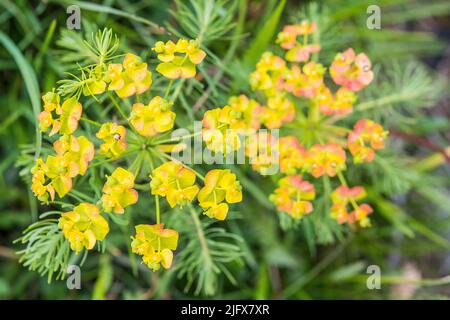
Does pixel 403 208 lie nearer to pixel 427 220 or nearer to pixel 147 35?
pixel 427 220

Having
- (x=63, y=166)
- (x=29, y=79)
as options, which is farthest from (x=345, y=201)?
(x=29, y=79)

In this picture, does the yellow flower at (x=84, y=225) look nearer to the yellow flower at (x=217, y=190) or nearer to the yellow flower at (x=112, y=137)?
the yellow flower at (x=112, y=137)

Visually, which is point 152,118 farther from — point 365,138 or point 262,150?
point 365,138

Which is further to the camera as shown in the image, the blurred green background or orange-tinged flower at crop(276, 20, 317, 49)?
the blurred green background

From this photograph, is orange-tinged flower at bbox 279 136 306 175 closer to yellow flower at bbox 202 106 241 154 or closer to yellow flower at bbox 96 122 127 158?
yellow flower at bbox 202 106 241 154

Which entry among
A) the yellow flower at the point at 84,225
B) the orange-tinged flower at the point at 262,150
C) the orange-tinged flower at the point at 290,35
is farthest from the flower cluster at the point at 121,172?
the orange-tinged flower at the point at 290,35

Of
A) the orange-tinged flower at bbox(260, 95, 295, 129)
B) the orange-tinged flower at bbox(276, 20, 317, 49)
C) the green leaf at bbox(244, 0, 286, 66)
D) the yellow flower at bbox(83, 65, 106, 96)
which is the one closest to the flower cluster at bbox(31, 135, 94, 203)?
the yellow flower at bbox(83, 65, 106, 96)

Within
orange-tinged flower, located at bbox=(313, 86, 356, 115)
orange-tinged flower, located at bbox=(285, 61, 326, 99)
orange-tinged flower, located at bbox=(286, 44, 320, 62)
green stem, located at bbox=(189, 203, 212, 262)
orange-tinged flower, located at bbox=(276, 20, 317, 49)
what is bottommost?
green stem, located at bbox=(189, 203, 212, 262)
